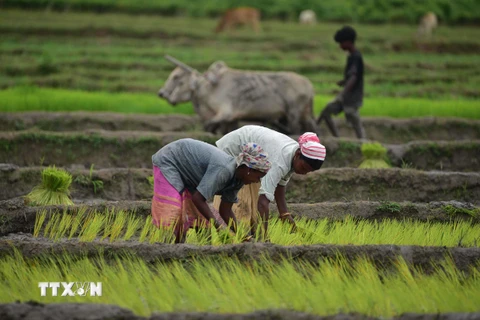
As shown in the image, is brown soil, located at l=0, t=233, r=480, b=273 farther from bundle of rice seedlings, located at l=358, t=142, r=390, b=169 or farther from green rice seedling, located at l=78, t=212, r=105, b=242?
bundle of rice seedlings, located at l=358, t=142, r=390, b=169

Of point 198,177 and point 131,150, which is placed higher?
point 198,177

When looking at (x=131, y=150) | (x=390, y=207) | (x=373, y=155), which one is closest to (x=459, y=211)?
(x=390, y=207)

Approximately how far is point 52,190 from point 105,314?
13.6 feet

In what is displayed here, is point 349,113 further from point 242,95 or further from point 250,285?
point 250,285

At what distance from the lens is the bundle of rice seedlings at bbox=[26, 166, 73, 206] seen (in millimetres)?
8742

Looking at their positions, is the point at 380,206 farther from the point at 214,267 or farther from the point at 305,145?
the point at 214,267

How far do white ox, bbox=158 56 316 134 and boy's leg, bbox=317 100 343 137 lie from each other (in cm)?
29

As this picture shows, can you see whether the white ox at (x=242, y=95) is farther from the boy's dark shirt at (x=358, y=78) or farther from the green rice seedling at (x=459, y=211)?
the green rice seedling at (x=459, y=211)

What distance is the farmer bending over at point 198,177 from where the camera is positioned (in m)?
6.43

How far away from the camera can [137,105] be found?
14.9m

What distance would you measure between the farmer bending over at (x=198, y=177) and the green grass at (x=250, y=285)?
1.69ft

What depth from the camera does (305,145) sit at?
665 centimetres

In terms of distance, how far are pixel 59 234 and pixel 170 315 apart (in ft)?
10.1

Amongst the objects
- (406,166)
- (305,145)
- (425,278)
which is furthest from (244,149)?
(406,166)
